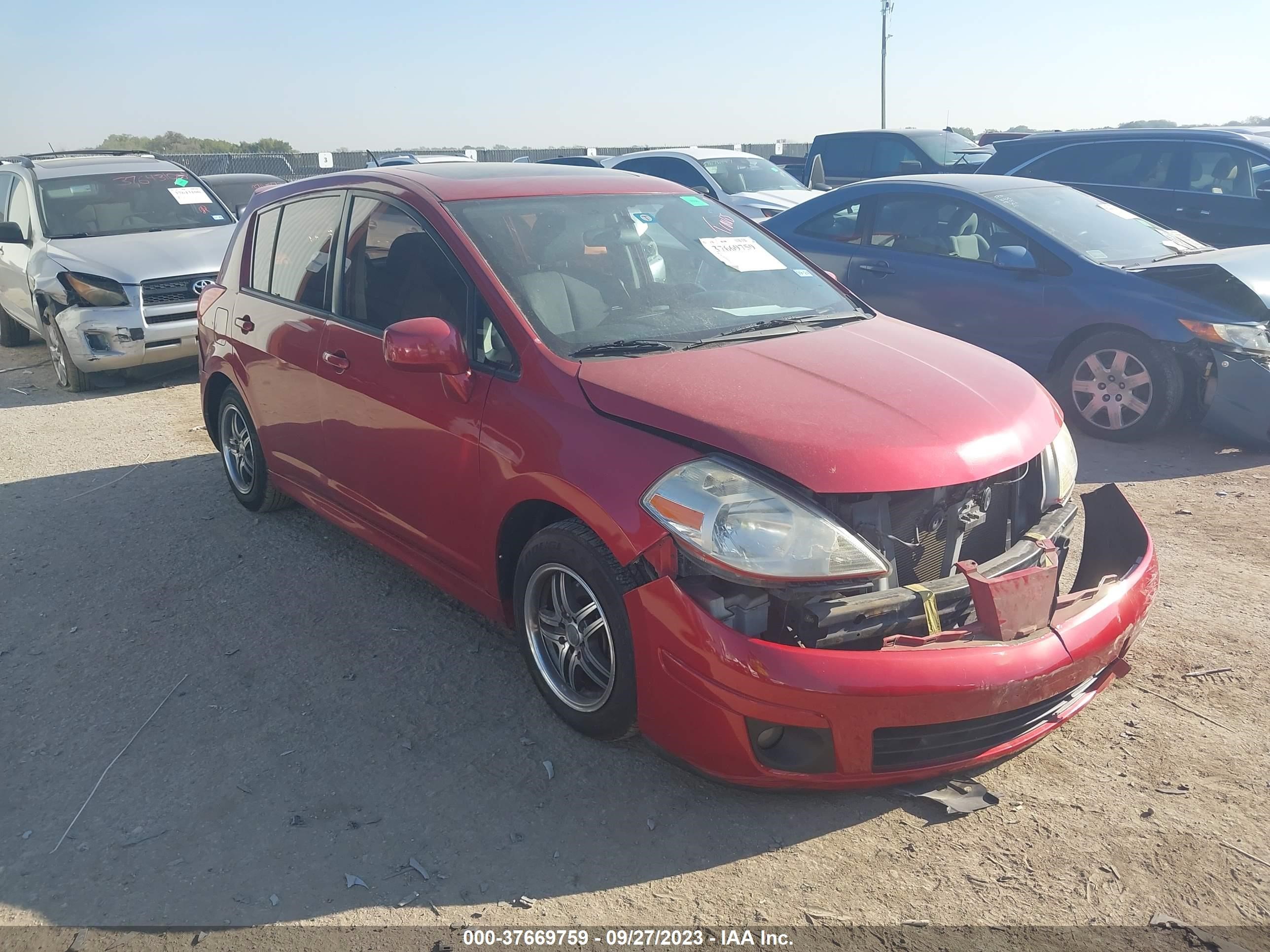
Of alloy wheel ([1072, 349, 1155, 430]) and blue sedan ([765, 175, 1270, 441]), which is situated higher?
blue sedan ([765, 175, 1270, 441])

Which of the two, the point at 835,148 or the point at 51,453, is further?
the point at 835,148

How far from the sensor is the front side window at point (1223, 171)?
894 cm

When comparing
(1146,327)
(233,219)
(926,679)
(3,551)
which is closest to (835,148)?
(233,219)

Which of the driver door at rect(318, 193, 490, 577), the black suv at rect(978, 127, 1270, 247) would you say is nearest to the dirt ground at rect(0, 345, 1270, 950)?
the driver door at rect(318, 193, 490, 577)

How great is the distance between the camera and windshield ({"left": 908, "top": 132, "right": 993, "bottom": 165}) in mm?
15234

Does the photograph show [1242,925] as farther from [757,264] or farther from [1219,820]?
[757,264]

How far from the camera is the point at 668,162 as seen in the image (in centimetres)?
1402

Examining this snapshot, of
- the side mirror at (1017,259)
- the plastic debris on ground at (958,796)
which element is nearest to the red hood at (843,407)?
the plastic debris on ground at (958,796)

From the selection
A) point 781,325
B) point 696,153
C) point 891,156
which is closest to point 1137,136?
point 696,153

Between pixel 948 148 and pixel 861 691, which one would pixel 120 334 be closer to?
pixel 861 691

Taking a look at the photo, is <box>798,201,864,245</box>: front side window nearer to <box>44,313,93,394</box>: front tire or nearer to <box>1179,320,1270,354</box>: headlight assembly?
<box>1179,320,1270,354</box>: headlight assembly

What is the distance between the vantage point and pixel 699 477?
9.26ft

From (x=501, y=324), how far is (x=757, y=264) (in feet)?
4.24

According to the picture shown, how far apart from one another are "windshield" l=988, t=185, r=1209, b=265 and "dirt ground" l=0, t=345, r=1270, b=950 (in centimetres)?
271
